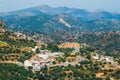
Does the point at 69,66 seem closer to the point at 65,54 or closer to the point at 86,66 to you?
the point at 86,66

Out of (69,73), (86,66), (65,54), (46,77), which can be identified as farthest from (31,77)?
(65,54)

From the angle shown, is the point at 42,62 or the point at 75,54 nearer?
the point at 42,62

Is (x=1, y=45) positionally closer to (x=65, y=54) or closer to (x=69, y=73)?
(x=65, y=54)

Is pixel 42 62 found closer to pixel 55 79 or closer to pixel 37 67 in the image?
pixel 37 67

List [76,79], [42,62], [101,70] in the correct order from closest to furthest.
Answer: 1. [76,79]
2. [101,70]
3. [42,62]

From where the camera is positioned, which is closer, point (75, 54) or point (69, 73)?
point (69, 73)

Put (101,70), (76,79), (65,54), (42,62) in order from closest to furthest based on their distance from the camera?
(76,79), (101,70), (42,62), (65,54)

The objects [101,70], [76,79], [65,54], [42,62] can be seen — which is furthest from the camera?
[65,54]

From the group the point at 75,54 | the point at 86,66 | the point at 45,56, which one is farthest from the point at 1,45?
the point at 86,66
